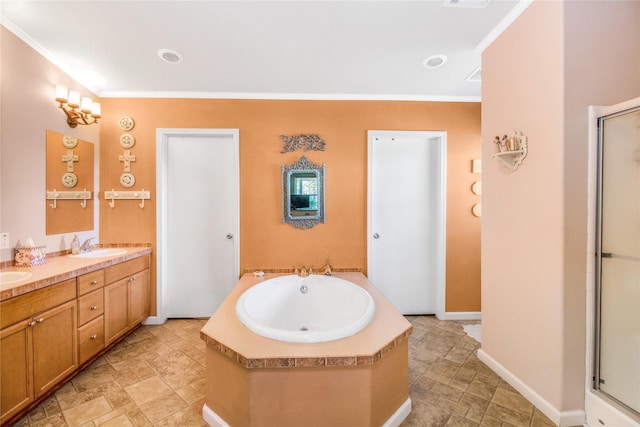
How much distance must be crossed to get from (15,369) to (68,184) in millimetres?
1618

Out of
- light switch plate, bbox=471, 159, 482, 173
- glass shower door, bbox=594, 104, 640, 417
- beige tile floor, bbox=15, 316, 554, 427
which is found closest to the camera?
glass shower door, bbox=594, 104, 640, 417

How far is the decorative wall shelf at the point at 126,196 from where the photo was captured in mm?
2658

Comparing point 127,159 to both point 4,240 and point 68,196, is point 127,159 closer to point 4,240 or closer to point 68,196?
point 68,196

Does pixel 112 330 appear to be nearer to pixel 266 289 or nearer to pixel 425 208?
pixel 266 289

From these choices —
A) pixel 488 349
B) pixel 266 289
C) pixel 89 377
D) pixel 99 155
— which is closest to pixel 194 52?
pixel 99 155

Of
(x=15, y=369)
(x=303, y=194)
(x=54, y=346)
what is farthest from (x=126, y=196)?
(x=303, y=194)

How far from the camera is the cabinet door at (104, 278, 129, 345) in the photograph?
2123 mm

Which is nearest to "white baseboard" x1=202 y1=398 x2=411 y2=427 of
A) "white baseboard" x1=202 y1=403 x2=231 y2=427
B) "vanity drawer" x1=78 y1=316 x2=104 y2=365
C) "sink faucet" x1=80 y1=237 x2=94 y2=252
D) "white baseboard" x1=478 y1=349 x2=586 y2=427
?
"white baseboard" x1=202 y1=403 x2=231 y2=427

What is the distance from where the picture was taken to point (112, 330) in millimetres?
2178

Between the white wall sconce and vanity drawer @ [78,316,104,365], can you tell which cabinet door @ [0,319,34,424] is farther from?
the white wall sconce

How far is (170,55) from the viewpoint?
2057mm

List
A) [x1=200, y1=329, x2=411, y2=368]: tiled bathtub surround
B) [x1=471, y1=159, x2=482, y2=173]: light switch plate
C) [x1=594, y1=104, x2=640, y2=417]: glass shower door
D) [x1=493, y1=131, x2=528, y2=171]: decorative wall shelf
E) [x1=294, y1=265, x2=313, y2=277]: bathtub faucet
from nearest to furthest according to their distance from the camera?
[x1=200, y1=329, x2=411, y2=368]: tiled bathtub surround → [x1=594, y1=104, x2=640, y2=417]: glass shower door → [x1=493, y1=131, x2=528, y2=171]: decorative wall shelf → [x1=294, y1=265, x2=313, y2=277]: bathtub faucet → [x1=471, y1=159, x2=482, y2=173]: light switch plate

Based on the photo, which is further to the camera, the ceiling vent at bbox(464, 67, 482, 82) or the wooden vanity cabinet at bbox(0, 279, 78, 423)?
the ceiling vent at bbox(464, 67, 482, 82)

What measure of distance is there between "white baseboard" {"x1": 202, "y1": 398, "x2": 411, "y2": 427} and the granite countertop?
131 centimetres
